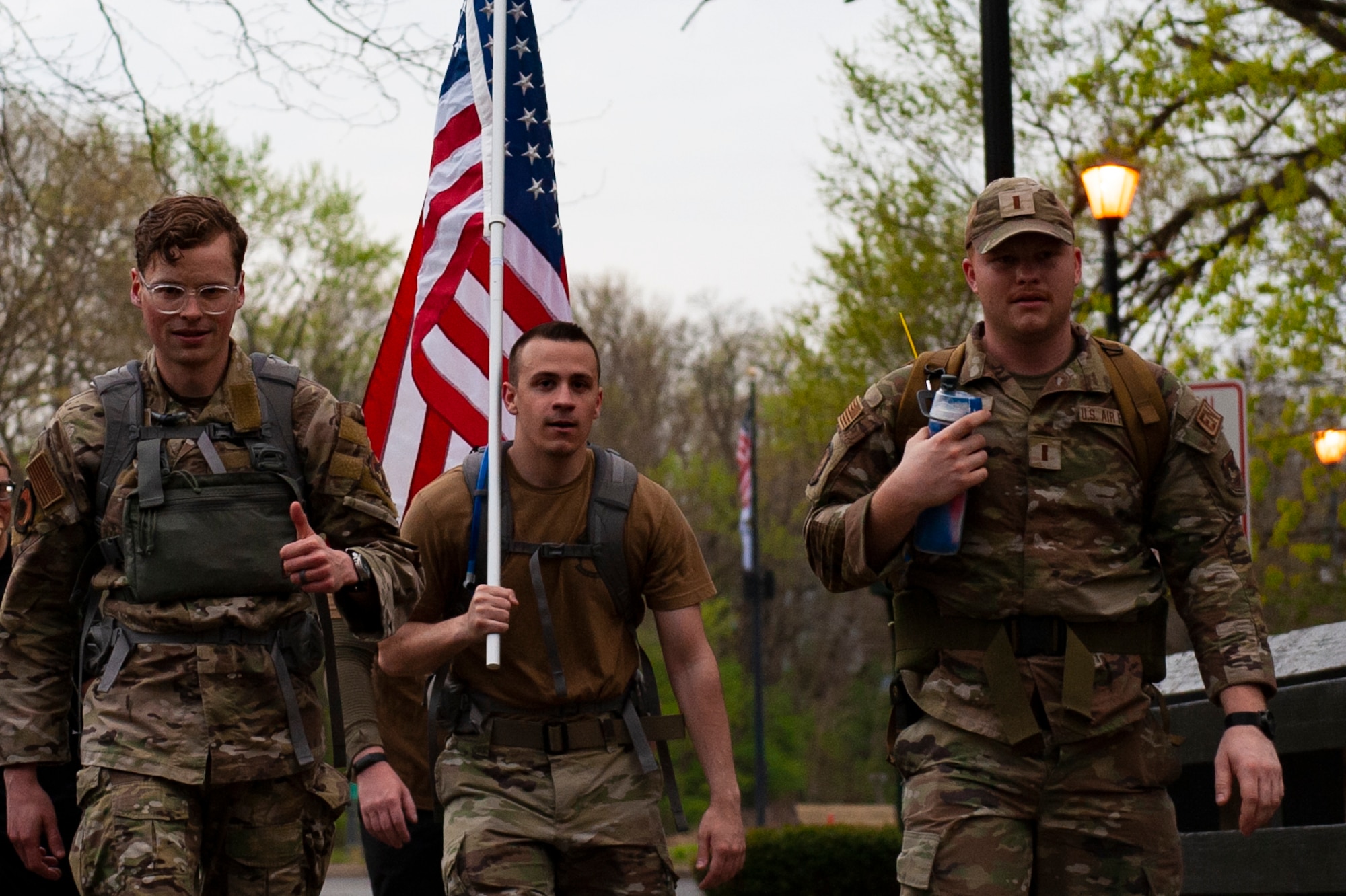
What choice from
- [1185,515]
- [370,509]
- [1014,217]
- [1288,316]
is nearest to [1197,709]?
[1185,515]

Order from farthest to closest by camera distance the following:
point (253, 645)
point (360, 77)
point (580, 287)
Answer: point (580, 287) → point (360, 77) → point (253, 645)

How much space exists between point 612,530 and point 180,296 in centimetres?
138

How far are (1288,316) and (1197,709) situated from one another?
10780mm

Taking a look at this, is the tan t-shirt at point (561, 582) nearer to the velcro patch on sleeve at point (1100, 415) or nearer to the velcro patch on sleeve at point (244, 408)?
the velcro patch on sleeve at point (244, 408)

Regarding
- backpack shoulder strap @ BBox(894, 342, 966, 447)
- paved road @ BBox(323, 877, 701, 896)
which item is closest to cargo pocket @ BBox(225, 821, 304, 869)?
backpack shoulder strap @ BBox(894, 342, 966, 447)

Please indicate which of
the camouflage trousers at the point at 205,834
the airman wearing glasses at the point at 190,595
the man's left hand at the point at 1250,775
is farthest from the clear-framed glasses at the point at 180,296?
the man's left hand at the point at 1250,775

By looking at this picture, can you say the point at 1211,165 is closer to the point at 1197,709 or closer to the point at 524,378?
the point at 1197,709

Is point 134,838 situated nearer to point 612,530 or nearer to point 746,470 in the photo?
point 612,530

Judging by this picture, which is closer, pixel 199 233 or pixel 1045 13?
pixel 199 233

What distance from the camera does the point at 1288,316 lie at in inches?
679

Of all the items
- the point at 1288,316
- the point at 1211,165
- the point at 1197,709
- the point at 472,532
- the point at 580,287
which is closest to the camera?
the point at 472,532

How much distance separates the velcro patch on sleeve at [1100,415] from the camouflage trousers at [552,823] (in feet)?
5.24

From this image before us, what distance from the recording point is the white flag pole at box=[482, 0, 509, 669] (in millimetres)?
4938

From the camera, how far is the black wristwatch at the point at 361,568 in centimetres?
436
